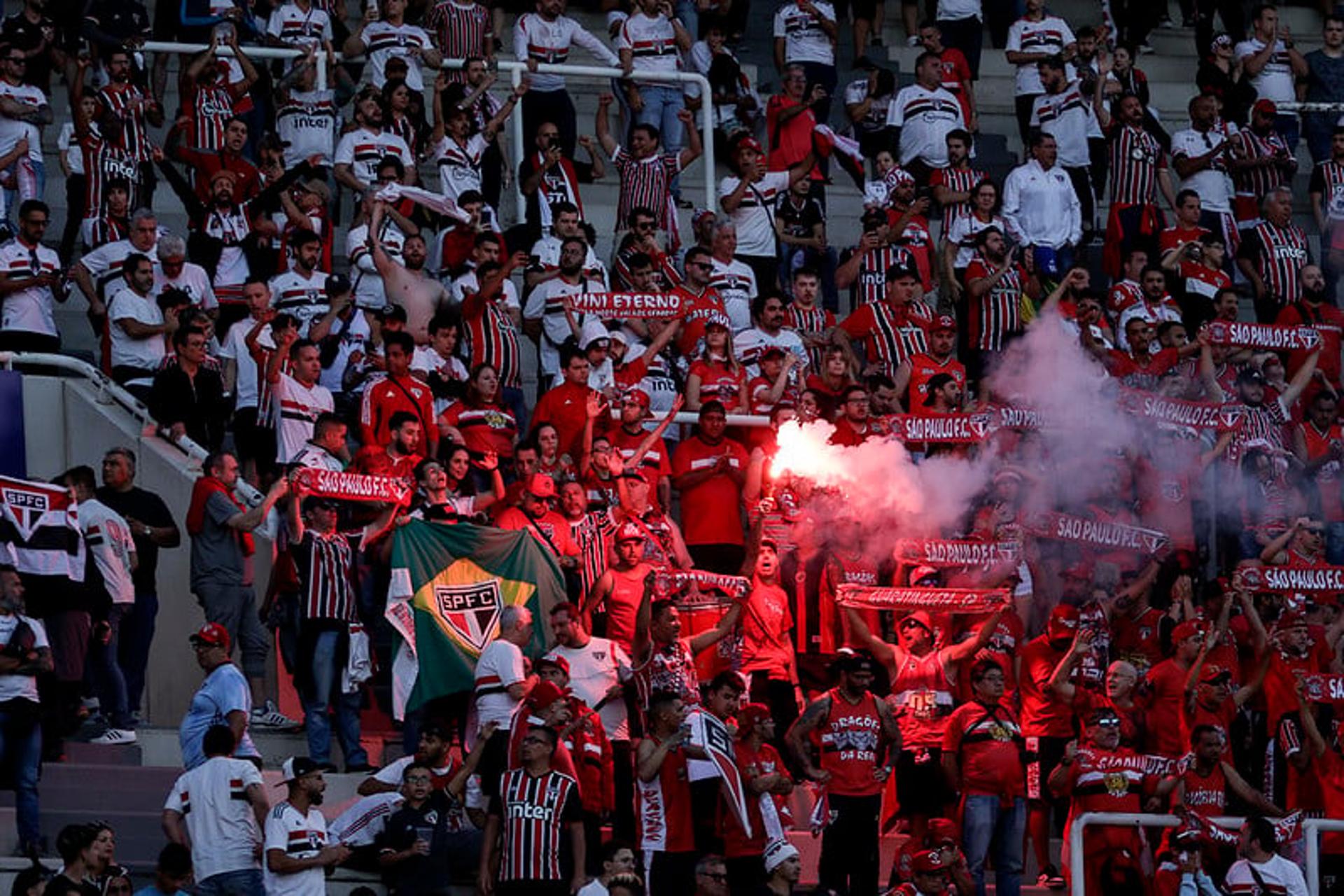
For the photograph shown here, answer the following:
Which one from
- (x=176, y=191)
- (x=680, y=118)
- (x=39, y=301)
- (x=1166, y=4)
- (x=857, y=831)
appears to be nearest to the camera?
(x=857, y=831)

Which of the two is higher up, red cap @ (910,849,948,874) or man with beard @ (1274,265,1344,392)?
man with beard @ (1274,265,1344,392)

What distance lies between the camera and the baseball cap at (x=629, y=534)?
19.0 m

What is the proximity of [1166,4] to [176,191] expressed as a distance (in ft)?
31.5

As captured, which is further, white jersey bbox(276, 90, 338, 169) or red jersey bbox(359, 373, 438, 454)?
white jersey bbox(276, 90, 338, 169)

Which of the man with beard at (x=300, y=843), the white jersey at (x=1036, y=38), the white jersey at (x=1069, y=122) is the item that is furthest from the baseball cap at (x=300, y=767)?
the white jersey at (x=1036, y=38)

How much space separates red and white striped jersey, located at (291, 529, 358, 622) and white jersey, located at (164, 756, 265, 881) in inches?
70.4

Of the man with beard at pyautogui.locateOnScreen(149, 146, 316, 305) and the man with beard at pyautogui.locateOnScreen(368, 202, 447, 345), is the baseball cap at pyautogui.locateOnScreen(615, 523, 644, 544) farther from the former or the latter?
the man with beard at pyautogui.locateOnScreen(149, 146, 316, 305)

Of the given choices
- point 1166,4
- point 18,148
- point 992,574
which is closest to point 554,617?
point 992,574

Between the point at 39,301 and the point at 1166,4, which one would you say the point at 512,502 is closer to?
the point at 39,301

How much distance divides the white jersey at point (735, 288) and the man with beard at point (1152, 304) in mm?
2593

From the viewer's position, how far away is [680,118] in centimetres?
2403

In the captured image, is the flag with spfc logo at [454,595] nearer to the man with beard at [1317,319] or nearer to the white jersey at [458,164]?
the white jersey at [458,164]

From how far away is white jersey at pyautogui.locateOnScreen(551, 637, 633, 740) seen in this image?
59.2ft

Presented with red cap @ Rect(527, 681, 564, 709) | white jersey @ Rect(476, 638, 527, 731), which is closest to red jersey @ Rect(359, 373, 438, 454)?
white jersey @ Rect(476, 638, 527, 731)
